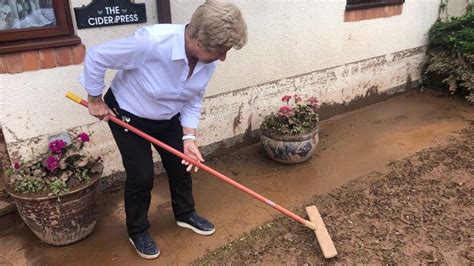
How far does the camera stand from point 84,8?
298 cm

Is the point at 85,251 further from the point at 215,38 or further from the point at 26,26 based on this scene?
the point at 215,38

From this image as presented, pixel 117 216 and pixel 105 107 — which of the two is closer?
pixel 105 107

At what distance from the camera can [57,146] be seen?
293 cm

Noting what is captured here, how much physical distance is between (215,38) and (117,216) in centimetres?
197

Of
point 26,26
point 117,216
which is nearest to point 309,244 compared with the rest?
point 117,216

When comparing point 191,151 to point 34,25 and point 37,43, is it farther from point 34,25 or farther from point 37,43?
point 34,25

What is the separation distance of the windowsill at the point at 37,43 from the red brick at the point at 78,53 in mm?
41

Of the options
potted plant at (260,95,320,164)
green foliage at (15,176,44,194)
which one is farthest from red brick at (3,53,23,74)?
potted plant at (260,95,320,164)

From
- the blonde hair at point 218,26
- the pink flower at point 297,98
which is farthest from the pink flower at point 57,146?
the pink flower at point 297,98

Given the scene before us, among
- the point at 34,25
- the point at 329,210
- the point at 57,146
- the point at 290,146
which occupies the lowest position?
the point at 329,210

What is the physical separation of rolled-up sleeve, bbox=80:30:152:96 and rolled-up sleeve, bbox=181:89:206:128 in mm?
504

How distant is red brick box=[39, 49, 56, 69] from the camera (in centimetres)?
293

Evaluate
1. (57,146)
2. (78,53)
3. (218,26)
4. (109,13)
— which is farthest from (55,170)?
(218,26)

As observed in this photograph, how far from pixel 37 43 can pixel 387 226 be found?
2904 mm
